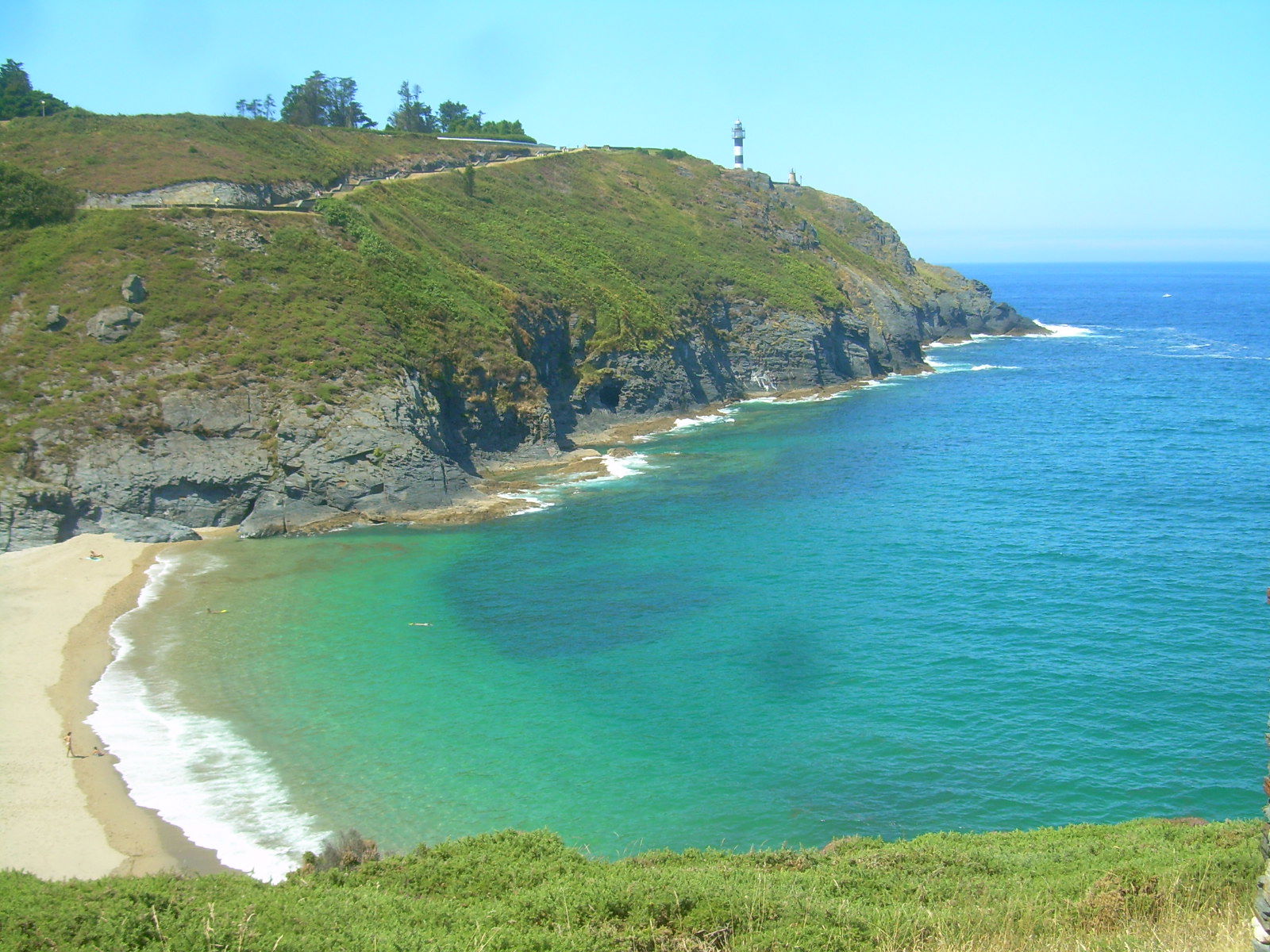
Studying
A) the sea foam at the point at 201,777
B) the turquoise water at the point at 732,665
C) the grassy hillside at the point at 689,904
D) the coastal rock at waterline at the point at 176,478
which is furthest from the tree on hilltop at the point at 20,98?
the grassy hillside at the point at 689,904

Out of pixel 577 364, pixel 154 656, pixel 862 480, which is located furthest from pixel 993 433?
pixel 154 656

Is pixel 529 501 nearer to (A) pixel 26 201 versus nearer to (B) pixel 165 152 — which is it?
(A) pixel 26 201

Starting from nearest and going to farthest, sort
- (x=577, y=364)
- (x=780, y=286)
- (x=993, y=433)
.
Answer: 1. (x=993, y=433)
2. (x=577, y=364)
3. (x=780, y=286)

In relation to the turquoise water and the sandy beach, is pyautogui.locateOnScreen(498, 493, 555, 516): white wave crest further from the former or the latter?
the sandy beach

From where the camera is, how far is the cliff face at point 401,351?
49.0 metres

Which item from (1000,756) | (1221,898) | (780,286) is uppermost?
(780,286)

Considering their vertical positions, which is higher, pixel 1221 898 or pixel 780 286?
pixel 780 286

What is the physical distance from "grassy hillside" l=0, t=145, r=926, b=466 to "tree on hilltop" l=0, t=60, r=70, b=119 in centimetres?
1990

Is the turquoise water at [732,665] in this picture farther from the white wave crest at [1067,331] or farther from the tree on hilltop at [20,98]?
the white wave crest at [1067,331]

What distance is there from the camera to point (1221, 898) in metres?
14.2

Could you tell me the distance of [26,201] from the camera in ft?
197

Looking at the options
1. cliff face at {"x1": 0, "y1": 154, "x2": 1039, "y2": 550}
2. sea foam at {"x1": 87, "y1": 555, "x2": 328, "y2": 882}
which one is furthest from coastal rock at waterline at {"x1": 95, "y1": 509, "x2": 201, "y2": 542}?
sea foam at {"x1": 87, "y1": 555, "x2": 328, "y2": 882}

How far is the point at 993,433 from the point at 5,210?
67.3m

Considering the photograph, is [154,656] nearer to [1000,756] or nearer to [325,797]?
[325,797]
